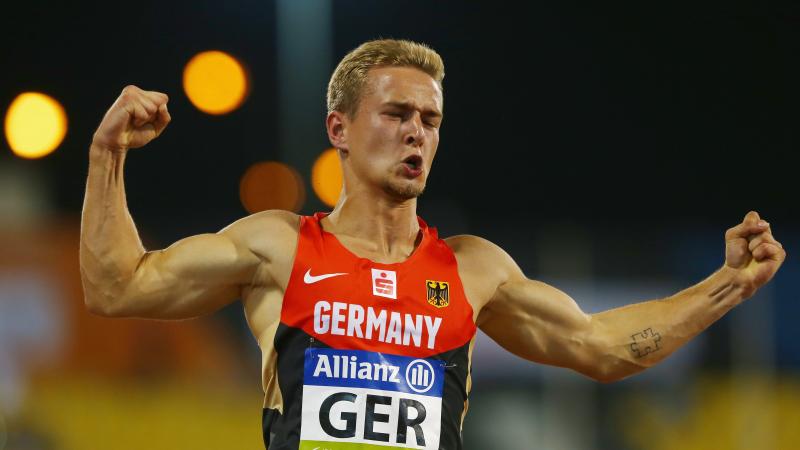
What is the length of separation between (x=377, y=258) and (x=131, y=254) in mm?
918

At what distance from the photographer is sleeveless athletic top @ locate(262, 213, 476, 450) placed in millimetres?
4012

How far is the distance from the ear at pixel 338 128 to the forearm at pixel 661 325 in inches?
48.1

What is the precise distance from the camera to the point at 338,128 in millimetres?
4633

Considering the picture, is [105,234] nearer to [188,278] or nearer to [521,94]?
[188,278]

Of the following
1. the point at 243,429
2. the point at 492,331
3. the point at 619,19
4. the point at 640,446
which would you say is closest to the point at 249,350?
the point at 243,429

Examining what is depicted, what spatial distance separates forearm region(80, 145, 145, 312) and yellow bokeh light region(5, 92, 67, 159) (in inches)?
394

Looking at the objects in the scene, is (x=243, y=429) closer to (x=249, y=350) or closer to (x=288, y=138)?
(x=249, y=350)

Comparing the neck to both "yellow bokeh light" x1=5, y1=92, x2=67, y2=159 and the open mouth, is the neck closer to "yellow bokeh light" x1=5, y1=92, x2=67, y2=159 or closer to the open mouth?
the open mouth

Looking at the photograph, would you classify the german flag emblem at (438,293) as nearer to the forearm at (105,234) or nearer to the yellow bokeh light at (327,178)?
the forearm at (105,234)

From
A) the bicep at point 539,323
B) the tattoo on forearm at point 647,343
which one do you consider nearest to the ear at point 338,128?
the bicep at point 539,323

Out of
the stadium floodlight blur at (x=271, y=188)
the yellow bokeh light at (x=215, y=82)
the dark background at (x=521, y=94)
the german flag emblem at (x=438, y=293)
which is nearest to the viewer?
the german flag emblem at (x=438, y=293)

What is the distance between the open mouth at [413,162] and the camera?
439 centimetres

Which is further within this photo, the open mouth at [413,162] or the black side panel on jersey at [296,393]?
the open mouth at [413,162]

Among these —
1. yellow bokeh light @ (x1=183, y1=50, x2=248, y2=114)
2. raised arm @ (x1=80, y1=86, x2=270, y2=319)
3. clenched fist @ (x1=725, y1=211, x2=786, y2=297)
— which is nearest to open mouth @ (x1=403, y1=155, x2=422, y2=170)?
raised arm @ (x1=80, y1=86, x2=270, y2=319)
